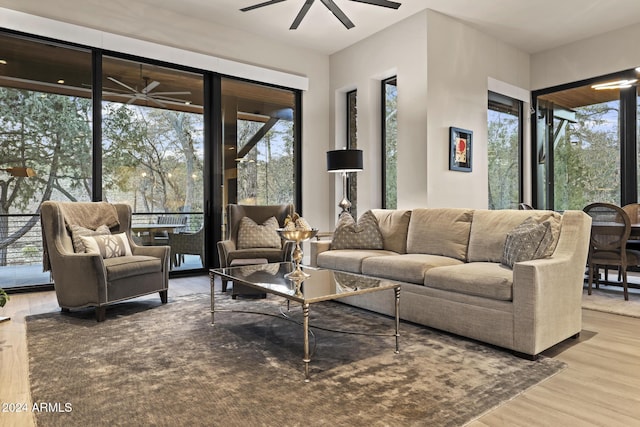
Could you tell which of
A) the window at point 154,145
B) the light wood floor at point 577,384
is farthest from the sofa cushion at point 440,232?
the window at point 154,145

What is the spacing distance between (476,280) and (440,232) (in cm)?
107

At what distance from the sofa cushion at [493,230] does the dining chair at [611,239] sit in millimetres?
1133

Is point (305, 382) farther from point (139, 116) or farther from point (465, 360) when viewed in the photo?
point (139, 116)

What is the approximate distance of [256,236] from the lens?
4539 mm

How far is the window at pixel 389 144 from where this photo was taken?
587 cm

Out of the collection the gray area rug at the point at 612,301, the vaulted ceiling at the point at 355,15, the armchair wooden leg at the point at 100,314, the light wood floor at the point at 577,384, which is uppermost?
the vaulted ceiling at the point at 355,15

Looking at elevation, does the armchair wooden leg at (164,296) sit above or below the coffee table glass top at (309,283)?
below

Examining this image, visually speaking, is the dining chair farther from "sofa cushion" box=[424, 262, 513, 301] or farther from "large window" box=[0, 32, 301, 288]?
"large window" box=[0, 32, 301, 288]

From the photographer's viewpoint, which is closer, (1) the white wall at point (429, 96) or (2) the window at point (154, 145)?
(2) the window at point (154, 145)

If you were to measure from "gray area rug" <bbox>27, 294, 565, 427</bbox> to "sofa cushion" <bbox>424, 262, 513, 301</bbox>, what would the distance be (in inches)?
13.5

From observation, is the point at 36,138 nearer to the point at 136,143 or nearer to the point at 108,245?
the point at 136,143

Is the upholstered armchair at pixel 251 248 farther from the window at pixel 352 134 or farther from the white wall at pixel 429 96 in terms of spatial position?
the window at pixel 352 134

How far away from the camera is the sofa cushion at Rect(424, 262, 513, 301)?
8.42 ft

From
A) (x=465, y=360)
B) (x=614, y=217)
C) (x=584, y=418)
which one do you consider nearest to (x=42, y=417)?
(x=465, y=360)
